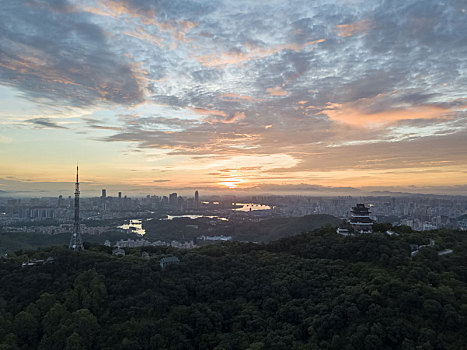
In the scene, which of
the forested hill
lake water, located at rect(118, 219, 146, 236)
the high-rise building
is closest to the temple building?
the forested hill

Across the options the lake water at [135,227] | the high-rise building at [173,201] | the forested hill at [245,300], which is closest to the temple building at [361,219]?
the forested hill at [245,300]

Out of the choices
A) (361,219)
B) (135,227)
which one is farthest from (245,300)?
(135,227)

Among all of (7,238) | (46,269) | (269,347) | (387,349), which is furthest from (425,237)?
(7,238)

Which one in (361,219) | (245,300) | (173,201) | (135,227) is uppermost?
(361,219)

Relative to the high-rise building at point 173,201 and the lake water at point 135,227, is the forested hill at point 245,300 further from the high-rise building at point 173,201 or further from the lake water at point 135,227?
the high-rise building at point 173,201

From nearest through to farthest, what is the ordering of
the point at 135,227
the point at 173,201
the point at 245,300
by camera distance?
the point at 245,300, the point at 135,227, the point at 173,201

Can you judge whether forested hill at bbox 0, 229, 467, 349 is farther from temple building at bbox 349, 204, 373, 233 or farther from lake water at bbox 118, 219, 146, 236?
lake water at bbox 118, 219, 146, 236

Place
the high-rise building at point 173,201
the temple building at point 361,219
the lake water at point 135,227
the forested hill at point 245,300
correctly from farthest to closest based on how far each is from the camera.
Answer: the high-rise building at point 173,201, the lake water at point 135,227, the temple building at point 361,219, the forested hill at point 245,300

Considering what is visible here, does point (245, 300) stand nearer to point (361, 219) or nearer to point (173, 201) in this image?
point (361, 219)

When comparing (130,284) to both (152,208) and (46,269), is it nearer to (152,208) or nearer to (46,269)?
(46,269)
